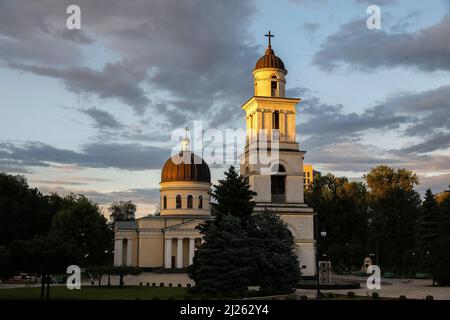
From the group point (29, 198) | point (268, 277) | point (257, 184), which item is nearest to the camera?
point (268, 277)

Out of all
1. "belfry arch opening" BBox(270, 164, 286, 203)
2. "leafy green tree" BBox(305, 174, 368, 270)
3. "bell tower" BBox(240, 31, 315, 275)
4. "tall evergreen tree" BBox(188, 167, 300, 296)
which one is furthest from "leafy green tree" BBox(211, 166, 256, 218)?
"leafy green tree" BBox(305, 174, 368, 270)

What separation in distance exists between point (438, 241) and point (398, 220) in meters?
35.3

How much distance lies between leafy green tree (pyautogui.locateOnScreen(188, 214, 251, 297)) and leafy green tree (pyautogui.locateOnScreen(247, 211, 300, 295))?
1.44m

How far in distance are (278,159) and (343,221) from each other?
126ft

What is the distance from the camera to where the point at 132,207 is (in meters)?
146

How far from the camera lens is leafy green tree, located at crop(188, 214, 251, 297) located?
36094mm

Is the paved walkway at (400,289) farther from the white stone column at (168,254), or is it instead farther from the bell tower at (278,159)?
the bell tower at (278,159)

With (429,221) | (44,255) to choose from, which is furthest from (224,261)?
(429,221)

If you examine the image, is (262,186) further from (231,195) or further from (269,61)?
(231,195)

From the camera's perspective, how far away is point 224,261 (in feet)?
119

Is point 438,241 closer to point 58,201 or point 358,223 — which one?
point 358,223
